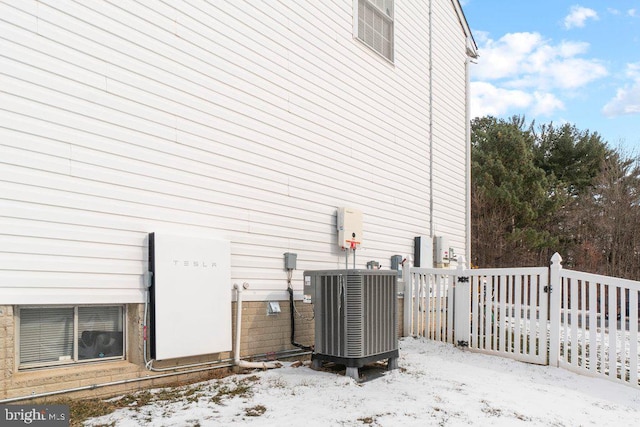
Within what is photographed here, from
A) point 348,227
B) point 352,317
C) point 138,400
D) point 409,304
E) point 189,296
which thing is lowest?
point 138,400

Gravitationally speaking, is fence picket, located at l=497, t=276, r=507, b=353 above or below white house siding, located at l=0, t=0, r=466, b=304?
below

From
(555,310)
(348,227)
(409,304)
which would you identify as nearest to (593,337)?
(555,310)

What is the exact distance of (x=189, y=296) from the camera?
477 cm

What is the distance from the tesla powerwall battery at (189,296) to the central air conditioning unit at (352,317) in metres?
0.98

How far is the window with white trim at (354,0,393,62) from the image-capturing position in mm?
7731

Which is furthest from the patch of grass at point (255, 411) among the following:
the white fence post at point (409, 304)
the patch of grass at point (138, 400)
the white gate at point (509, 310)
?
the white fence post at point (409, 304)

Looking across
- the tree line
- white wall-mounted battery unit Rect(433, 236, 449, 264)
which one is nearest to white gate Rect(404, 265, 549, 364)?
white wall-mounted battery unit Rect(433, 236, 449, 264)

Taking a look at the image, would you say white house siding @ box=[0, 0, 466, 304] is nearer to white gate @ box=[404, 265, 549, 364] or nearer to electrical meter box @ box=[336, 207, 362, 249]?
electrical meter box @ box=[336, 207, 362, 249]

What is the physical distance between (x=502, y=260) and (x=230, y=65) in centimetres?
1914

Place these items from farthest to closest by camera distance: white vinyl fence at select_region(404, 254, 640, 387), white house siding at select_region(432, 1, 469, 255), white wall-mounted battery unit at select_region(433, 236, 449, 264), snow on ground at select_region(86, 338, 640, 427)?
1. white house siding at select_region(432, 1, 469, 255)
2. white wall-mounted battery unit at select_region(433, 236, 449, 264)
3. white vinyl fence at select_region(404, 254, 640, 387)
4. snow on ground at select_region(86, 338, 640, 427)

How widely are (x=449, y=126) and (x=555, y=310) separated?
4.94m

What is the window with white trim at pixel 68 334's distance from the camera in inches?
154

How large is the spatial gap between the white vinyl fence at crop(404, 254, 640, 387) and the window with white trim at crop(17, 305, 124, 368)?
461 centimetres

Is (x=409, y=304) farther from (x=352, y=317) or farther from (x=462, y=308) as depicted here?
(x=352, y=317)
